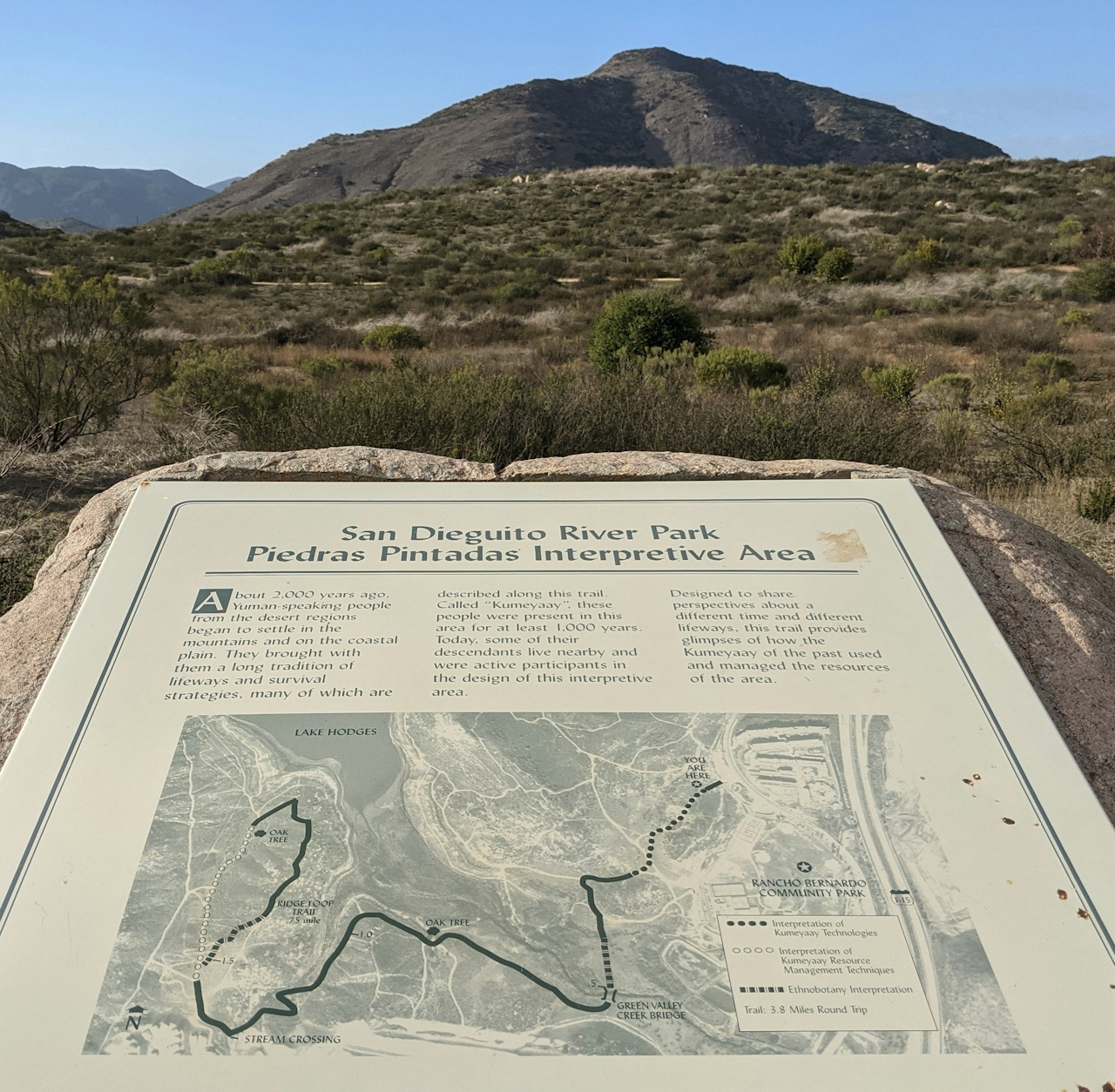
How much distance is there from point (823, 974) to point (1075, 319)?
1618cm

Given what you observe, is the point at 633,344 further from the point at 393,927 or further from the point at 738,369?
the point at 393,927

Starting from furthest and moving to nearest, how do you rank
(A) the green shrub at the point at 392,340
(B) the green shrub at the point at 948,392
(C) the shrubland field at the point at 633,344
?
→ 1. (A) the green shrub at the point at 392,340
2. (B) the green shrub at the point at 948,392
3. (C) the shrubland field at the point at 633,344

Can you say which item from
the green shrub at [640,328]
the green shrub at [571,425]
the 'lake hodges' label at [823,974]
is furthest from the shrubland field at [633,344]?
the 'lake hodges' label at [823,974]

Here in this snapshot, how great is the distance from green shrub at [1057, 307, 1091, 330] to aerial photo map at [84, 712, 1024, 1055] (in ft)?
50.6

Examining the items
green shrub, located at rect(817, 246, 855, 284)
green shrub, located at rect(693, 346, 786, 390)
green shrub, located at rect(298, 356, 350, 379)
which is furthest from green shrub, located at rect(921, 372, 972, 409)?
green shrub, located at rect(817, 246, 855, 284)

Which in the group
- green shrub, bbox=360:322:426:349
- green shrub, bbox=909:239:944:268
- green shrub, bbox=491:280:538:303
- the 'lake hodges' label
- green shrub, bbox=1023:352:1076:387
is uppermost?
green shrub, bbox=909:239:944:268

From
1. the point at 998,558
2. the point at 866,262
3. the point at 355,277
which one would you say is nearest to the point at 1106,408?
the point at 998,558

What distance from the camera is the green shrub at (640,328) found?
10.9 m

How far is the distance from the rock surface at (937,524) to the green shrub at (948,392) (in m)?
6.66

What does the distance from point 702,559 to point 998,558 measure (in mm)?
1100

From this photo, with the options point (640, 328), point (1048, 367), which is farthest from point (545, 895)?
point (1048, 367)

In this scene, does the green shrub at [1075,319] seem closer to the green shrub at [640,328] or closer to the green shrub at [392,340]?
the green shrub at [640,328]

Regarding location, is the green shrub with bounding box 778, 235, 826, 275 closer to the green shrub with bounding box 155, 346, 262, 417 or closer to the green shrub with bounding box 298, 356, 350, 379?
the green shrub with bounding box 298, 356, 350, 379

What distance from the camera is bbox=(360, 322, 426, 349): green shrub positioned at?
47.4ft
